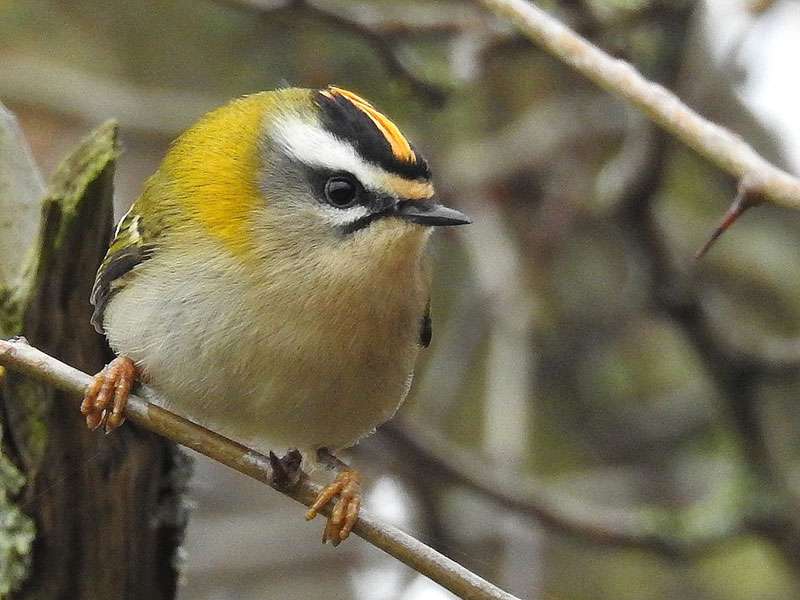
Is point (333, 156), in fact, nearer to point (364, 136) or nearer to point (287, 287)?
point (364, 136)

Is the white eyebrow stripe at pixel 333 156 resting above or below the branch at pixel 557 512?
above

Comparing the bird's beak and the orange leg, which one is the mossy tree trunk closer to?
the orange leg

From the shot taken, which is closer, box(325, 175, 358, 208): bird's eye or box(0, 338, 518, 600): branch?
box(0, 338, 518, 600): branch

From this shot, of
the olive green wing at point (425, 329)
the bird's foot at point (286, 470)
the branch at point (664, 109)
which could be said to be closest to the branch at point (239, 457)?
the bird's foot at point (286, 470)

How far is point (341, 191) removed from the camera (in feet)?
9.12

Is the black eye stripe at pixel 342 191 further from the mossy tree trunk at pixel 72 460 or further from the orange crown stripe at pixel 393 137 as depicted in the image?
the mossy tree trunk at pixel 72 460

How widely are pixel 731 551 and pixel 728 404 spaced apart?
674 mm

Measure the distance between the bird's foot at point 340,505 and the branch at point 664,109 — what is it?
1.09 meters

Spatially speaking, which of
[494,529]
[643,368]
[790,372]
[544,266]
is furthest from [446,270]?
[790,372]

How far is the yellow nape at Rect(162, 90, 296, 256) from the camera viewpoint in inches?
113

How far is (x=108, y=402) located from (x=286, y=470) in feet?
1.57

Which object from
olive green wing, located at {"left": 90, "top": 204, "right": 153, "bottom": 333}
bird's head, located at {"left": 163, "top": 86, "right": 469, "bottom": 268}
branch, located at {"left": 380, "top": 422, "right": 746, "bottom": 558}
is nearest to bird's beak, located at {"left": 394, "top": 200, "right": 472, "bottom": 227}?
bird's head, located at {"left": 163, "top": 86, "right": 469, "bottom": 268}

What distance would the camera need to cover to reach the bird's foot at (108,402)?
9.18ft

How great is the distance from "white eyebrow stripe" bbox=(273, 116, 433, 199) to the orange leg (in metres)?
0.73
